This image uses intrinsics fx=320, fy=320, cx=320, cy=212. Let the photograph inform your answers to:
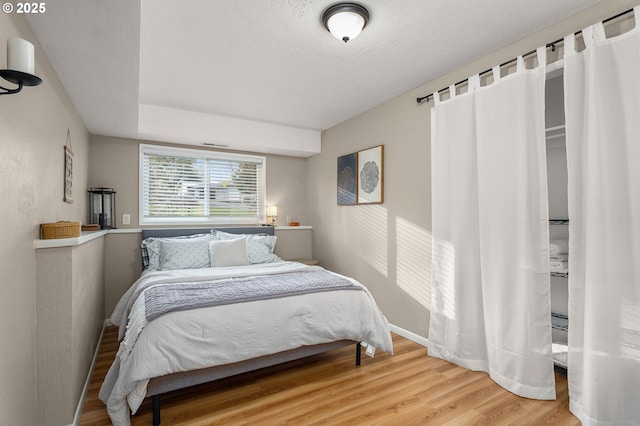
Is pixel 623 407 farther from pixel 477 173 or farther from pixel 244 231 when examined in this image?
pixel 244 231

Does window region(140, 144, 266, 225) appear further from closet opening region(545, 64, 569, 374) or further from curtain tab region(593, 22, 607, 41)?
curtain tab region(593, 22, 607, 41)

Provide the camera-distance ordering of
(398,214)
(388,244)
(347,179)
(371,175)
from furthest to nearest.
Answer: (347,179) < (371,175) < (388,244) < (398,214)

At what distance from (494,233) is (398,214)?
43.9 inches

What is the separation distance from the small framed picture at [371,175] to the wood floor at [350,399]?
5.89 feet

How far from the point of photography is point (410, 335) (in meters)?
A: 3.29

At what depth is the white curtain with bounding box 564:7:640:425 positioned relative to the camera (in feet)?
5.87

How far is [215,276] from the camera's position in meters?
2.97

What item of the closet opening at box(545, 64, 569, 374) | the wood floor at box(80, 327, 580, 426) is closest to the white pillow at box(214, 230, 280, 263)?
the wood floor at box(80, 327, 580, 426)

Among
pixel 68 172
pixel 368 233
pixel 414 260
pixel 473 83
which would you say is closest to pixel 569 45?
pixel 473 83

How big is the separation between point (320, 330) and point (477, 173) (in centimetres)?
178

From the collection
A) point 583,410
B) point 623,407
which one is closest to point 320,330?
point 583,410

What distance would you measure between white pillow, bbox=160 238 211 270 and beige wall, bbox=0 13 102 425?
1.40 meters

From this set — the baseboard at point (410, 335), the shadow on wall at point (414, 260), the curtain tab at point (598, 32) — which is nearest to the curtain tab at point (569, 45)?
the curtain tab at point (598, 32)

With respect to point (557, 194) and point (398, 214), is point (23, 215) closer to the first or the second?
point (398, 214)
